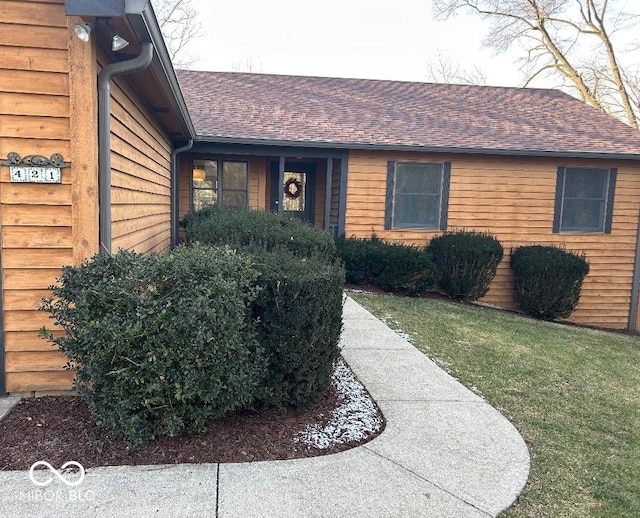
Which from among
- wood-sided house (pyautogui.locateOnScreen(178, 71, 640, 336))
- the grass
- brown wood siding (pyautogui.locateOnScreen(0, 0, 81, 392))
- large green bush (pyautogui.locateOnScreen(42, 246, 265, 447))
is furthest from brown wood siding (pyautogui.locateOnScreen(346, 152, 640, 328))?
large green bush (pyautogui.locateOnScreen(42, 246, 265, 447))

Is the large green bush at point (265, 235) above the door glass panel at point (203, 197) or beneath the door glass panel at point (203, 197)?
beneath

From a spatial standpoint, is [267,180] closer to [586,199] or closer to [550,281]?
[550,281]

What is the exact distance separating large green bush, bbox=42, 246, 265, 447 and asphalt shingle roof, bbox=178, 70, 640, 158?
22.9 ft

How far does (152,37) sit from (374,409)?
10.3ft

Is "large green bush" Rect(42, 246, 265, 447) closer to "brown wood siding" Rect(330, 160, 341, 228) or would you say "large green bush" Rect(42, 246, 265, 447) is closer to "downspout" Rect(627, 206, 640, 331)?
"brown wood siding" Rect(330, 160, 341, 228)

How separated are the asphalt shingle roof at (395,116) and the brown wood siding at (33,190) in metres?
6.14

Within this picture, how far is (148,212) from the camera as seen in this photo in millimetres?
6254

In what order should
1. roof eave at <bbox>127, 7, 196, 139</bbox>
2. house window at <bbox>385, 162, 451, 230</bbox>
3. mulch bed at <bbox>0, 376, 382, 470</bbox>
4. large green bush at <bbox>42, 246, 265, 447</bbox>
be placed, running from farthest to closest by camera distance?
house window at <bbox>385, 162, 451, 230</bbox>, roof eave at <bbox>127, 7, 196, 139</bbox>, mulch bed at <bbox>0, 376, 382, 470</bbox>, large green bush at <bbox>42, 246, 265, 447</bbox>

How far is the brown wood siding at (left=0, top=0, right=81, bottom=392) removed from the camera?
3.23 metres

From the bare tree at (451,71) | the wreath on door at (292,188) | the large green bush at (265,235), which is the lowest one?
the large green bush at (265,235)

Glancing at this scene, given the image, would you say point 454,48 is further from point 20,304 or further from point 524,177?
point 20,304

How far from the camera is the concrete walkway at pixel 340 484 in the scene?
234 centimetres

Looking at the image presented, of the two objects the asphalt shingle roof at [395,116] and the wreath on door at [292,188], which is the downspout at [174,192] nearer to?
the asphalt shingle roof at [395,116]

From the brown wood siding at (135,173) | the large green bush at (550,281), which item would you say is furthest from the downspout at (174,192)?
the large green bush at (550,281)
